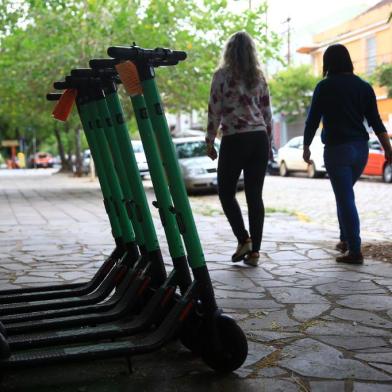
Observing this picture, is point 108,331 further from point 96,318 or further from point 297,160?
point 297,160

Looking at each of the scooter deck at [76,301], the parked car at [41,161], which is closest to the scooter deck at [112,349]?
the scooter deck at [76,301]

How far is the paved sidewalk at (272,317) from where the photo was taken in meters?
2.82

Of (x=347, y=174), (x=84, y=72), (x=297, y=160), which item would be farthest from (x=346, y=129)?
(x=297, y=160)

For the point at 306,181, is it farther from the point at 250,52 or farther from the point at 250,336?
the point at 250,336

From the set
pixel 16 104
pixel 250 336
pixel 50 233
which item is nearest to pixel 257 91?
pixel 250 336

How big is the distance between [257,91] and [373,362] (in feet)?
9.53

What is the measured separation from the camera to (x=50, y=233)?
8.30 meters

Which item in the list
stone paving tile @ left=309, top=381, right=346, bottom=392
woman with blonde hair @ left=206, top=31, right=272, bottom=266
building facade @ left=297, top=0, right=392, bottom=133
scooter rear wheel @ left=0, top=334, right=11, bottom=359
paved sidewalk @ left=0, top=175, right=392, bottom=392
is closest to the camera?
scooter rear wheel @ left=0, top=334, right=11, bottom=359

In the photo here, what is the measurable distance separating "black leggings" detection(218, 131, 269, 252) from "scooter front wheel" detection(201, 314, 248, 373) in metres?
2.60

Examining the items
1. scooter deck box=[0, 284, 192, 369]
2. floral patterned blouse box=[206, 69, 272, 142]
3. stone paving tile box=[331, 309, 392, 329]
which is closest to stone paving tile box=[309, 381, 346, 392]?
scooter deck box=[0, 284, 192, 369]

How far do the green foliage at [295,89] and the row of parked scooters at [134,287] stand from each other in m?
31.5

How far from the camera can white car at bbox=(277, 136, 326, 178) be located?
73.5ft

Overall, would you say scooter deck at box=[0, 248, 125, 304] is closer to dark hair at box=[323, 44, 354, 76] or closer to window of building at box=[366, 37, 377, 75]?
dark hair at box=[323, 44, 354, 76]

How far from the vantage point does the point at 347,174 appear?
543 cm
